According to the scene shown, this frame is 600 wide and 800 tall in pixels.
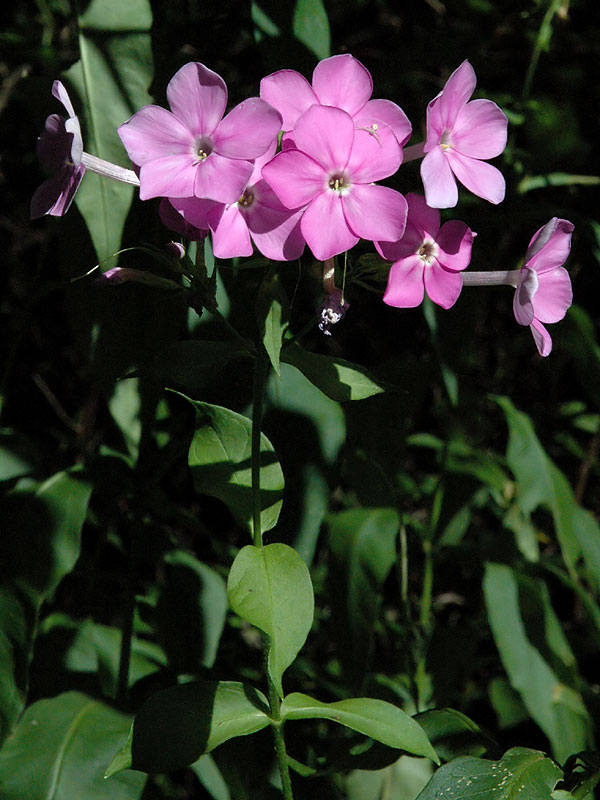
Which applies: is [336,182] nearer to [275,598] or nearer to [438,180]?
[438,180]

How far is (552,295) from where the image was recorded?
604mm

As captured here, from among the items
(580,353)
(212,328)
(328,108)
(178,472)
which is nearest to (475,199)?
(580,353)

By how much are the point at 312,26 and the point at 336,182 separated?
1.11 feet

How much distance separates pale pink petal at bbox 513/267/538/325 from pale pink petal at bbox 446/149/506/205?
0.06 meters

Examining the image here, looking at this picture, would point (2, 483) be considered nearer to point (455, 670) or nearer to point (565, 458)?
point (455, 670)

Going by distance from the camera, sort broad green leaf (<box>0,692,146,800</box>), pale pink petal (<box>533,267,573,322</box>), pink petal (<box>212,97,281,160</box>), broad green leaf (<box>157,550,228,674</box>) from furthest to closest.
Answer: broad green leaf (<box>157,550,228,674</box>), broad green leaf (<box>0,692,146,800</box>), pale pink petal (<box>533,267,573,322</box>), pink petal (<box>212,97,281,160</box>)

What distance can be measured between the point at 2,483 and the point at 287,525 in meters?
0.38

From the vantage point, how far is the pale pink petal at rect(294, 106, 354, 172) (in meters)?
0.51

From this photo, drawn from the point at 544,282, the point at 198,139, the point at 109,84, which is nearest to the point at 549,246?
the point at 544,282

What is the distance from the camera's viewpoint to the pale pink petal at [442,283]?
1.85ft

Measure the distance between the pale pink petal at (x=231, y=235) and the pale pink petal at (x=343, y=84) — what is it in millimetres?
99

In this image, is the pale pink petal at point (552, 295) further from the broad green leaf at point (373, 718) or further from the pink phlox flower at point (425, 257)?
the broad green leaf at point (373, 718)

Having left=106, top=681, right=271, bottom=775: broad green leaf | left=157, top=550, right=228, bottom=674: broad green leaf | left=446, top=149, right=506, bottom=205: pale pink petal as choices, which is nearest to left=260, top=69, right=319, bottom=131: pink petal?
left=446, top=149, right=506, bottom=205: pale pink petal

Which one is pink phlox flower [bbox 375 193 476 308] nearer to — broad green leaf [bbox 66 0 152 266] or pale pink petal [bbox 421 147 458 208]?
pale pink petal [bbox 421 147 458 208]
